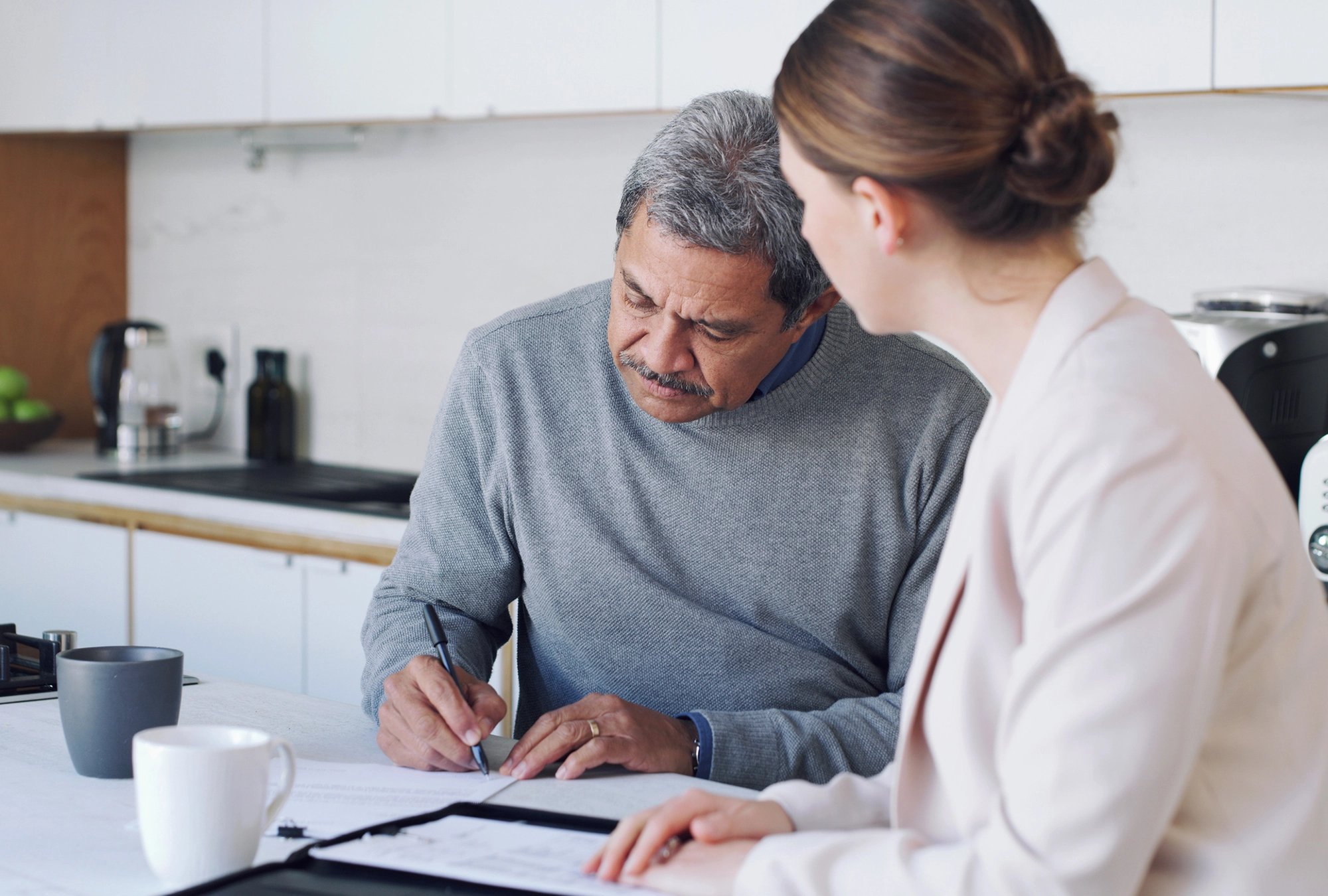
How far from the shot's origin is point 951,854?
747mm

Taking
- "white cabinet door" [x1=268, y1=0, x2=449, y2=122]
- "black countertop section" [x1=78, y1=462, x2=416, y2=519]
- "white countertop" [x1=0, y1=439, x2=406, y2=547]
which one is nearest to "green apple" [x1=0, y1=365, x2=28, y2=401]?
"white countertop" [x1=0, y1=439, x2=406, y2=547]

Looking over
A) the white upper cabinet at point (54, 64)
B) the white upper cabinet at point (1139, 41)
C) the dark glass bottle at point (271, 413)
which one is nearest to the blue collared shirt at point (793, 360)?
the white upper cabinet at point (1139, 41)

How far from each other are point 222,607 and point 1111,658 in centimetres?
251

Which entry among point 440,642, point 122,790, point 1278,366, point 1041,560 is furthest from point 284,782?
point 1278,366

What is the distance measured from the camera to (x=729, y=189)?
1272 mm

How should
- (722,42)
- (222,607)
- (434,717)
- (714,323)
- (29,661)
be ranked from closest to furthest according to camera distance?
(434,717)
(714,323)
(29,661)
(722,42)
(222,607)

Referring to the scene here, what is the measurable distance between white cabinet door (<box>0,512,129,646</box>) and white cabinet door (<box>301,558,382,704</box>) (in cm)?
54

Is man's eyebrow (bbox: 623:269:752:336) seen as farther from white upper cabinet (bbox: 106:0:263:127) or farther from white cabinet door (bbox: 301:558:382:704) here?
white upper cabinet (bbox: 106:0:263:127)

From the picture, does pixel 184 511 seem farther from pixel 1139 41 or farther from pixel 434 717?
pixel 1139 41

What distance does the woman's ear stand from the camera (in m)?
0.82

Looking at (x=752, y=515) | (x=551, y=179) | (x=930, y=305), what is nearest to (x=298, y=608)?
(x=551, y=179)

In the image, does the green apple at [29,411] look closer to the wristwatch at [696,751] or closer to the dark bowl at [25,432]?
the dark bowl at [25,432]

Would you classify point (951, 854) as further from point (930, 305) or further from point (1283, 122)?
point (1283, 122)

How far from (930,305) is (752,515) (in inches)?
24.0
